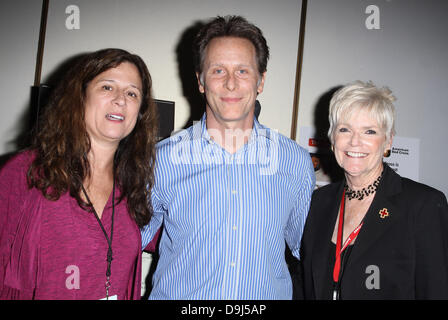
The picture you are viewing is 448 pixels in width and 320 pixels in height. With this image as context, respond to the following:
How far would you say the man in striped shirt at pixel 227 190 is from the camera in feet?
5.14

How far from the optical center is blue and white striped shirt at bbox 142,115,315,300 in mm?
1556

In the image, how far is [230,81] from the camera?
168 centimetres

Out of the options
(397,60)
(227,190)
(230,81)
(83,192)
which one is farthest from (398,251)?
(397,60)

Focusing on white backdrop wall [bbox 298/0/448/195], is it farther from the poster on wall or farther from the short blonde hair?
the short blonde hair

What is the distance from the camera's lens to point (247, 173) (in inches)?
66.4

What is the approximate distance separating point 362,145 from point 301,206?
500 millimetres

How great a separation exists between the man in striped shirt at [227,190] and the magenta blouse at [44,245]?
37 centimetres

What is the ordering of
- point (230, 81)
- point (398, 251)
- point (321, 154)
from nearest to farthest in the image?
point (398, 251) → point (230, 81) → point (321, 154)

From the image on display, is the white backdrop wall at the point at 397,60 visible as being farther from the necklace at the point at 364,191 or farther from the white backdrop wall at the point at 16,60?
the white backdrop wall at the point at 16,60

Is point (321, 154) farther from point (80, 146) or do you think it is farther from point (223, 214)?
point (80, 146)

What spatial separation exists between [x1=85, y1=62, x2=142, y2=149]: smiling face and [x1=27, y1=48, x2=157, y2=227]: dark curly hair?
0.03 m

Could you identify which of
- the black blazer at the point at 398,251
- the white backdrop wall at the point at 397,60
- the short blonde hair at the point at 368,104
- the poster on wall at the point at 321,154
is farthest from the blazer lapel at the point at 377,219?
the white backdrop wall at the point at 397,60

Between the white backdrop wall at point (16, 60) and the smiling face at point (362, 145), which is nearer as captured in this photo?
the smiling face at point (362, 145)

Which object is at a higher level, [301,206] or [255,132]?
[255,132]
